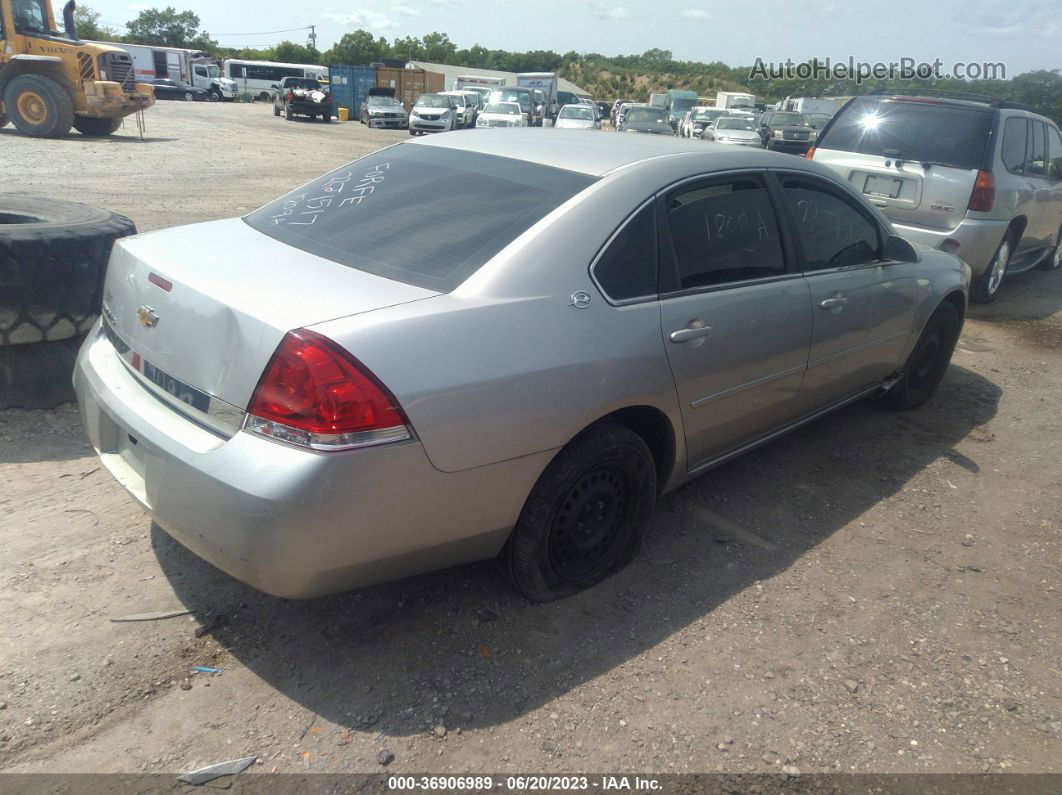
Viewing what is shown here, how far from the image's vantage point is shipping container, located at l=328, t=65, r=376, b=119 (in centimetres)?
4519

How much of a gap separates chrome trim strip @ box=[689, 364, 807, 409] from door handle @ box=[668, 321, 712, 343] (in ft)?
0.90

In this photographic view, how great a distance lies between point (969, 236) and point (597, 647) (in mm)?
6343

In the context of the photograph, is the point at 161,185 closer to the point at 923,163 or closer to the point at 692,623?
the point at 923,163

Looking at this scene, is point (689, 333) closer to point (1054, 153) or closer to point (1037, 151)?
point (1037, 151)

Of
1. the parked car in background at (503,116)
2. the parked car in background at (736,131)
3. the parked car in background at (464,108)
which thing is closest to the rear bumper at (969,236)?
the parked car in background at (736,131)

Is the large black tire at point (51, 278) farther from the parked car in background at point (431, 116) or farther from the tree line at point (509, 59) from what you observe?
the tree line at point (509, 59)

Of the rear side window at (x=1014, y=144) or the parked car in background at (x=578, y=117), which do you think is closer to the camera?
the rear side window at (x=1014, y=144)

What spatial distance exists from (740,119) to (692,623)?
26130mm

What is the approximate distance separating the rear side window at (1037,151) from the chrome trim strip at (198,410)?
8462 millimetres

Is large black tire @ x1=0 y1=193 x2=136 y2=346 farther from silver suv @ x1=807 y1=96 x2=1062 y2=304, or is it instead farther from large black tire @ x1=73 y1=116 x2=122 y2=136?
large black tire @ x1=73 y1=116 x2=122 y2=136

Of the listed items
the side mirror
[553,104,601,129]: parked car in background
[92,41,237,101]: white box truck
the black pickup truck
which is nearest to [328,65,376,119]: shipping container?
the black pickup truck

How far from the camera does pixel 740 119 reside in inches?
1042

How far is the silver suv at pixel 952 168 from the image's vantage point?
7.45 meters

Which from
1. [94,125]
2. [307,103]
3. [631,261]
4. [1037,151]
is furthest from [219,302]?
[307,103]
